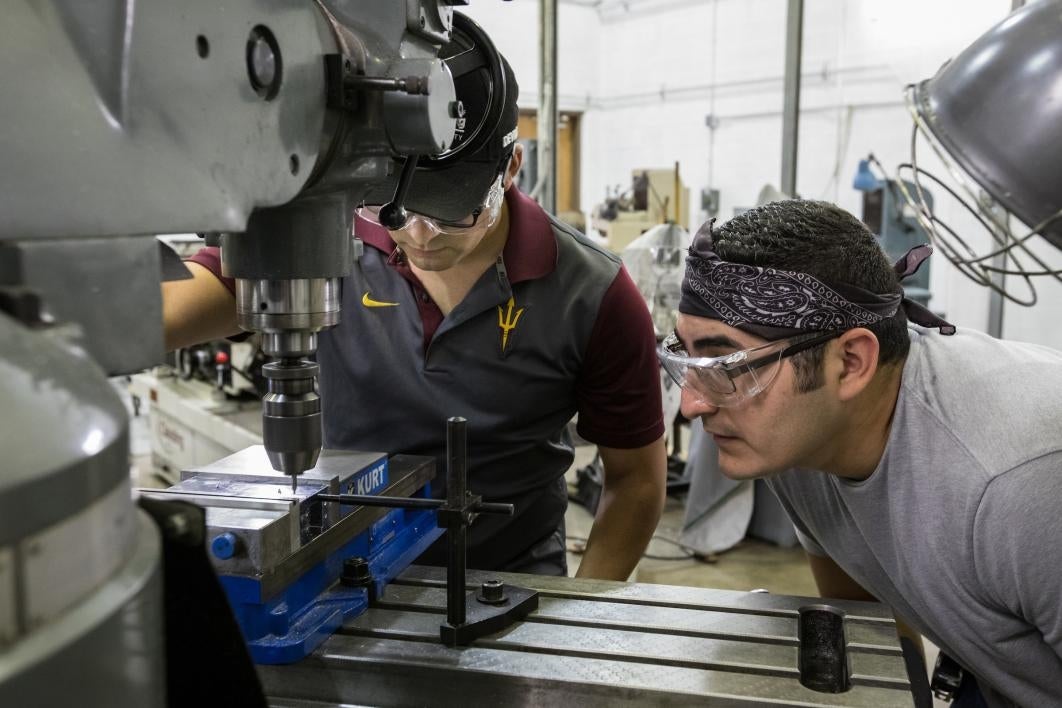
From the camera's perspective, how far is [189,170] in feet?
1.49

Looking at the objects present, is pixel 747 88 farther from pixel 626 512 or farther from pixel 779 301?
pixel 779 301

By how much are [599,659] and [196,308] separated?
2.47ft

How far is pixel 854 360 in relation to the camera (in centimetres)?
104

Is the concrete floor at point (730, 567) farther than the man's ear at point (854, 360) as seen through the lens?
Yes

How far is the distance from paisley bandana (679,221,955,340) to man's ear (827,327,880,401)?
0.01 m

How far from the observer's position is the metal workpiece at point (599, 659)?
2.36 feet

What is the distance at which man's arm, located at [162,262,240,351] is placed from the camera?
117cm

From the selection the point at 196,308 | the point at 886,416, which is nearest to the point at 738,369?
the point at 886,416

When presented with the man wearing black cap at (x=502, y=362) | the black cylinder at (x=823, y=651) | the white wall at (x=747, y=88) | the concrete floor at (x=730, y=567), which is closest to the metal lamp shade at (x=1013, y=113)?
the black cylinder at (x=823, y=651)

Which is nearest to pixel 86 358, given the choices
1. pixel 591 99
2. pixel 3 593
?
pixel 3 593

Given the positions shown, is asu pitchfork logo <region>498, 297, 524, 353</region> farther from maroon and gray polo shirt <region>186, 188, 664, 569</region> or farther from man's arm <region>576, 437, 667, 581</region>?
man's arm <region>576, 437, 667, 581</region>

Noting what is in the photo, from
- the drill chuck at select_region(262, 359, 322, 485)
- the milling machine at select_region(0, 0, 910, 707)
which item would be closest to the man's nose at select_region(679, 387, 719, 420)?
the milling machine at select_region(0, 0, 910, 707)

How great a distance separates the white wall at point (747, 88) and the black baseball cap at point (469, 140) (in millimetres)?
3075

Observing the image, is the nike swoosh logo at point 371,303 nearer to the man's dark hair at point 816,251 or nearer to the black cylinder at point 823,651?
the man's dark hair at point 816,251
